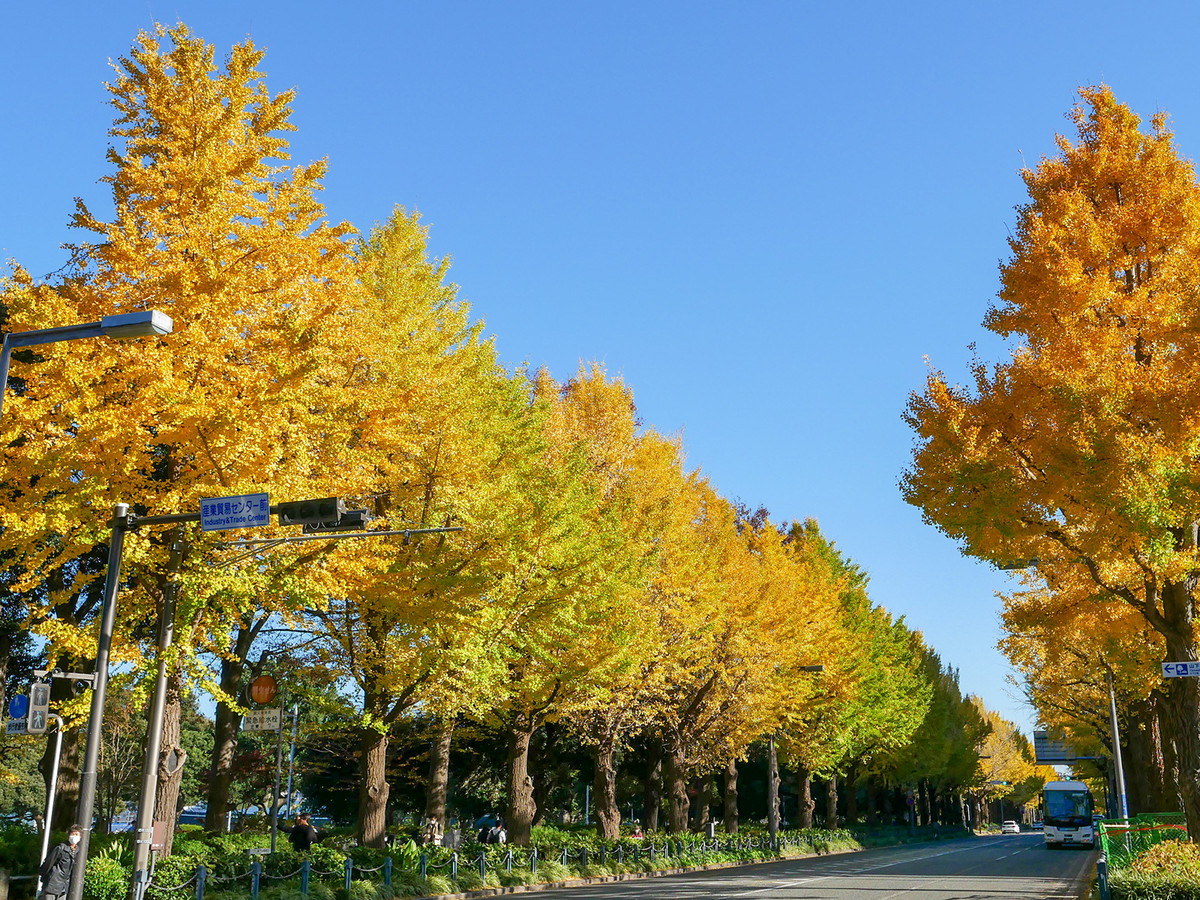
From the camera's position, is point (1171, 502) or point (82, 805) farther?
point (1171, 502)

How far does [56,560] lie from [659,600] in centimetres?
1748

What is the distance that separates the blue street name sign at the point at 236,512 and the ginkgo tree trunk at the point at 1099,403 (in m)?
10.7

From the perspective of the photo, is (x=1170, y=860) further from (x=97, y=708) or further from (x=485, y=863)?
(x=97, y=708)

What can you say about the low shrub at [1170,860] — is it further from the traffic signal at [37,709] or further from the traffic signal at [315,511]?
the traffic signal at [37,709]

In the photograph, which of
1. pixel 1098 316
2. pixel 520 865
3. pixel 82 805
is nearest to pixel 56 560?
pixel 82 805

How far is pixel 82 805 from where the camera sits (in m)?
11.9

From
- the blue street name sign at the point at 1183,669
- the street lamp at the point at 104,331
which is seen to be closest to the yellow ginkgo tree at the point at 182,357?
the street lamp at the point at 104,331

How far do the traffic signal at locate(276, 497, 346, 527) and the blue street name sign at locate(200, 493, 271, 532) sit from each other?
0.88ft

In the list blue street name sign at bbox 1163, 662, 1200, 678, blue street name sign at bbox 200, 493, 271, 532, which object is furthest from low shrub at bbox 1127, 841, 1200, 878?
blue street name sign at bbox 200, 493, 271, 532

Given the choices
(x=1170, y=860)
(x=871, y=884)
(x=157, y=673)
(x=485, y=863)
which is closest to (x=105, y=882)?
(x=157, y=673)

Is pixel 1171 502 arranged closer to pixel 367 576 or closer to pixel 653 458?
pixel 367 576

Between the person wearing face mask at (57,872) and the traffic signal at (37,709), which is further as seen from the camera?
the person wearing face mask at (57,872)

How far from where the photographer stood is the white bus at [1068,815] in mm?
47969

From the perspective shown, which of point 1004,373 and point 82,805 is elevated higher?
point 1004,373
